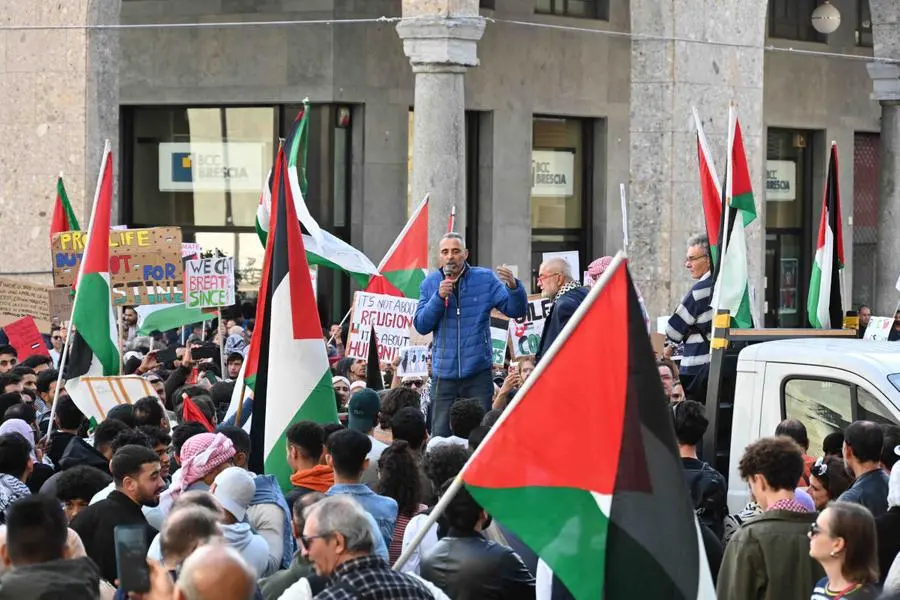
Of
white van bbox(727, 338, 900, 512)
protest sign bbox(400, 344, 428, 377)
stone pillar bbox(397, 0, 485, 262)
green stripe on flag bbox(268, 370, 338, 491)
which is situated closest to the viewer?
white van bbox(727, 338, 900, 512)

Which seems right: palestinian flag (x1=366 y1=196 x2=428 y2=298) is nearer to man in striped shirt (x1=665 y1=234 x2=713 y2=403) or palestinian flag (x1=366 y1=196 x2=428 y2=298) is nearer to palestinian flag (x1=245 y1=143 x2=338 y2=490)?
man in striped shirt (x1=665 y1=234 x2=713 y2=403)

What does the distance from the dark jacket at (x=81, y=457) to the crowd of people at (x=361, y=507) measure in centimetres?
1

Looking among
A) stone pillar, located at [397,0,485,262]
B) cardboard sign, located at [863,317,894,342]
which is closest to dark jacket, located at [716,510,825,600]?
cardboard sign, located at [863,317,894,342]

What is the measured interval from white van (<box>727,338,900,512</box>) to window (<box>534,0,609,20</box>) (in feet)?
55.4

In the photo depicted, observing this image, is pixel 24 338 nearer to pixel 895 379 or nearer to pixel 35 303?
pixel 35 303

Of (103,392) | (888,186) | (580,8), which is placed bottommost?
(103,392)

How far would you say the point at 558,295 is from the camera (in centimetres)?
1189

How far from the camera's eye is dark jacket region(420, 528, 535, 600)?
252 inches

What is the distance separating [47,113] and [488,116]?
303 inches

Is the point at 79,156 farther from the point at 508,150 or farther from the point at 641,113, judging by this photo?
the point at 508,150

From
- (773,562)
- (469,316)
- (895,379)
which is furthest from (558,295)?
(773,562)

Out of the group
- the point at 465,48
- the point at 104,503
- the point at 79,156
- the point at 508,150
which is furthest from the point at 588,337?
the point at 508,150

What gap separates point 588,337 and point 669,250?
13856 mm

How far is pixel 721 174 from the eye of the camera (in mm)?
19594
